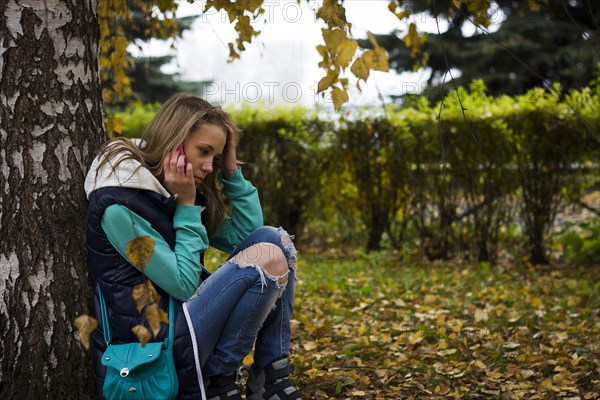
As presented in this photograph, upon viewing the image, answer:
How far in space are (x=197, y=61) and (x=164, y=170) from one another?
82.6 ft

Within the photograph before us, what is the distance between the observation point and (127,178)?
219cm

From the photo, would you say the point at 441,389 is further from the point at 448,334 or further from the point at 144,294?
the point at 144,294

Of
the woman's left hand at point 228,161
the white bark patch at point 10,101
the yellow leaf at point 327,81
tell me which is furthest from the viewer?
the woman's left hand at point 228,161

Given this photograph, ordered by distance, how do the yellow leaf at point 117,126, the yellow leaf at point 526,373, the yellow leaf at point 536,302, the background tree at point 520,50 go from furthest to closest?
1. the background tree at point 520,50
2. the yellow leaf at point 536,302
3. the yellow leaf at point 117,126
4. the yellow leaf at point 526,373

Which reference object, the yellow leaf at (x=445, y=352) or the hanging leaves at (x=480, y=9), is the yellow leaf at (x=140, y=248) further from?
the hanging leaves at (x=480, y=9)

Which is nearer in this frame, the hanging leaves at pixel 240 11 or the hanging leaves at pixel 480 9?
the hanging leaves at pixel 240 11

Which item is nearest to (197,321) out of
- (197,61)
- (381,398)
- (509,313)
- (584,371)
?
(381,398)

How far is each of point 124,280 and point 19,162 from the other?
562 mm

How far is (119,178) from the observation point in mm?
2205

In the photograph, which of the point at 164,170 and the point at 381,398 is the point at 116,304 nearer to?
the point at 164,170

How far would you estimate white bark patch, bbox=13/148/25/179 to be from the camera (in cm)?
229

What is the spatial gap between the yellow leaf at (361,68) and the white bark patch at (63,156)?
1.13 metres

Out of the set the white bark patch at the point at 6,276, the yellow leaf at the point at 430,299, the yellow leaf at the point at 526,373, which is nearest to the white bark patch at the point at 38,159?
the white bark patch at the point at 6,276

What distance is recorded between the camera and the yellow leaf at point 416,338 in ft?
11.9
